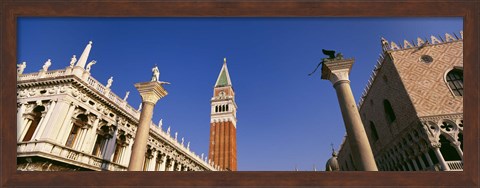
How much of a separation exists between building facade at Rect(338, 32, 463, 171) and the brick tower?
3476cm

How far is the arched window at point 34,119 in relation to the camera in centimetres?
1308

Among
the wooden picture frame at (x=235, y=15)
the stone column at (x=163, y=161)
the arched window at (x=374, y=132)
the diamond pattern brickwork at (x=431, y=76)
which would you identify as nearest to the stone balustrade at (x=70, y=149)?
the stone column at (x=163, y=161)

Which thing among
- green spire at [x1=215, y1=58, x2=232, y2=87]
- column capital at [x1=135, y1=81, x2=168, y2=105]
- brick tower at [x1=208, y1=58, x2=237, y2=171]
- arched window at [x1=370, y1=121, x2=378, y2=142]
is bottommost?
column capital at [x1=135, y1=81, x2=168, y2=105]

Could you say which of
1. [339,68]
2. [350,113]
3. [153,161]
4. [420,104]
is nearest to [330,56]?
[339,68]

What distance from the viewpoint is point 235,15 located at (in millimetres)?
2105

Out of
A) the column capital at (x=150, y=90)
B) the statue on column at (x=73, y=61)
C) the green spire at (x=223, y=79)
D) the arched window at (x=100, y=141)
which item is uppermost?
the green spire at (x=223, y=79)

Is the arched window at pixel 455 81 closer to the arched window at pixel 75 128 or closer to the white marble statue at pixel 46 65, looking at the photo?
the arched window at pixel 75 128

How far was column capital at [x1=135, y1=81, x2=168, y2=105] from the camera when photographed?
8.74 meters

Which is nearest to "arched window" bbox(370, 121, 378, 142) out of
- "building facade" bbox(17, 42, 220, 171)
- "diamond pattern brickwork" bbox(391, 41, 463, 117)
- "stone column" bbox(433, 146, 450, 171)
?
"diamond pattern brickwork" bbox(391, 41, 463, 117)

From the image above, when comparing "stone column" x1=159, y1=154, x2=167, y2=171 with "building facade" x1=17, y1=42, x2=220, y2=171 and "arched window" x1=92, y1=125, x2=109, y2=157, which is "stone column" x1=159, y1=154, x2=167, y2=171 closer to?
"building facade" x1=17, y1=42, x2=220, y2=171

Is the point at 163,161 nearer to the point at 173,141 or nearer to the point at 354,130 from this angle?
the point at 173,141

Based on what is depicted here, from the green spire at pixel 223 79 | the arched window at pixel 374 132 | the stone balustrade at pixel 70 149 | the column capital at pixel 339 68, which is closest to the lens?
the column capital at pixel 339 68

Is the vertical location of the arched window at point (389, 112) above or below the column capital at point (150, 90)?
above

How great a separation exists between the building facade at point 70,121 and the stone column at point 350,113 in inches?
514
